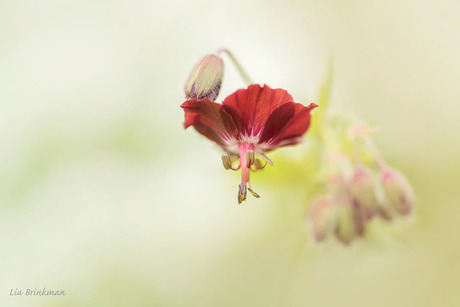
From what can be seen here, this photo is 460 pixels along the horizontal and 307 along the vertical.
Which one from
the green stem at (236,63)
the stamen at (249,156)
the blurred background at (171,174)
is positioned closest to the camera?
the stamen at (249,156)

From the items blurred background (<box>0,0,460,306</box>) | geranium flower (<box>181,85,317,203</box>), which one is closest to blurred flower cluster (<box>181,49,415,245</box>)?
geranium flower (<box>181,85,317,203</box>)

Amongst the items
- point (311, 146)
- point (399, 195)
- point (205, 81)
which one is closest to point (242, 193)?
point (205, 81)

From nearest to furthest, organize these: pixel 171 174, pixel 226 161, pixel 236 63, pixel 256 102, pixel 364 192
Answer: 1. pixel 256 102
2. pixel 226 161
3. pixel 236 63
4. pixel 364 192
5. pixel 171 174

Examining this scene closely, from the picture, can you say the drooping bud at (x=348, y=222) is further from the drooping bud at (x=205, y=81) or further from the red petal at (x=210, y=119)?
the drooping bud at (x=205, y=81)

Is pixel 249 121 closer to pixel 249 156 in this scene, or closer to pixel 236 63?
pixel 249 156

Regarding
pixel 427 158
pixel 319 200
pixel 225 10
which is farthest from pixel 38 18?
pixel 427 158

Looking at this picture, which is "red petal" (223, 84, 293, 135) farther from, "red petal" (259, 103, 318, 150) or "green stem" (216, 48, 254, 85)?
"green stem" (216, 48, 254, 85)

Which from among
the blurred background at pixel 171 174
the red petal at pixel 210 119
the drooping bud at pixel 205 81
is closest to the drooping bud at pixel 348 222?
the blurred background at pixel 171 174
